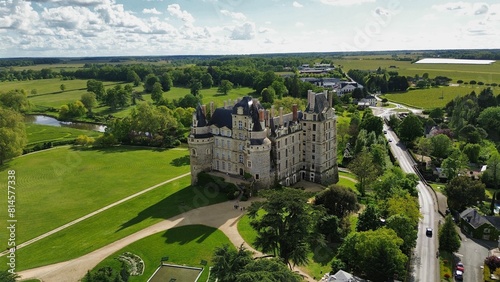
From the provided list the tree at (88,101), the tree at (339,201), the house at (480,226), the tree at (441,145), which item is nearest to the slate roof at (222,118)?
the tree at (339,201)

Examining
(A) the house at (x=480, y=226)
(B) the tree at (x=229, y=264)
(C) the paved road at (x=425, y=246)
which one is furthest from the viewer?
(A) the house at (x=480, y=226)

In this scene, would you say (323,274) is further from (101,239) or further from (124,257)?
(101,239)

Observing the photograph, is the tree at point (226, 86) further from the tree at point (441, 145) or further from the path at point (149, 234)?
the path at point (149, 234)

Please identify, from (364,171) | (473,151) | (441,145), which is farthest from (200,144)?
(473,151)

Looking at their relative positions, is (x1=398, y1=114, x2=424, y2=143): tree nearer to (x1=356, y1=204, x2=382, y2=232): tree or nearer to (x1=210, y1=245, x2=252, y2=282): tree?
(x1=356, y1=204, x2=382, y2=232): tree

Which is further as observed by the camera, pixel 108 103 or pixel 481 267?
pixel 108 103

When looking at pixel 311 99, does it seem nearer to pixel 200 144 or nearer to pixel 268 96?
pixel 200 144

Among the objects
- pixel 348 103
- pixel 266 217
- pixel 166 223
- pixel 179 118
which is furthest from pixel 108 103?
pixel 266 217
